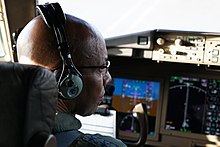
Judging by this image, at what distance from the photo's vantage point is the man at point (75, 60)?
1025mm

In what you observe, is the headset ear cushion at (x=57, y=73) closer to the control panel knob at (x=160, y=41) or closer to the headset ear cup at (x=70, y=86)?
the headset ear cup at (x=70, y=86)

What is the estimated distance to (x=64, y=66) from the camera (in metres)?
1.00

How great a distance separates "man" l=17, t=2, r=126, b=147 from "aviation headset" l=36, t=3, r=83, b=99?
0.04 meters

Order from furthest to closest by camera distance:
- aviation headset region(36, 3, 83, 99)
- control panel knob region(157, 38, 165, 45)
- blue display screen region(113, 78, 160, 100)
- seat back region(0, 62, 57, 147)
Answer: blue display screen region(113, 78, 160, 100), control panel knob region(157, 38, 165, 45), aviation headset region(36, 3, 83, 99), seat back region(0, 62, 57, 147)

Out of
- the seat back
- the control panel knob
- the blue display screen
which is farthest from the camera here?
the blue display screen

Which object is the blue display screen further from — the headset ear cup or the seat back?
the seat back

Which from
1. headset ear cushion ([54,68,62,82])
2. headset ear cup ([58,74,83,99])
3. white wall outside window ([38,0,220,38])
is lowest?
headset ear cup ([58,74,83,99])

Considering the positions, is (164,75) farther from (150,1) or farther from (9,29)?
(9,29)

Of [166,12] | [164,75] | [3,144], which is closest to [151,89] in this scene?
[164,75]

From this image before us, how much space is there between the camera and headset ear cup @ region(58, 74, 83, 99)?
1001mm

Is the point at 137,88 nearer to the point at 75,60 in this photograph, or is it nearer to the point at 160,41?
the point at 160,41

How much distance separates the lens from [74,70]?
100cm

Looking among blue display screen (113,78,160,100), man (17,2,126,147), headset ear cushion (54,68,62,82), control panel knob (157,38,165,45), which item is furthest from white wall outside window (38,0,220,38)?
headset ear cushion (54,68,62,82)

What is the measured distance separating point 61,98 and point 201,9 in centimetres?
138
